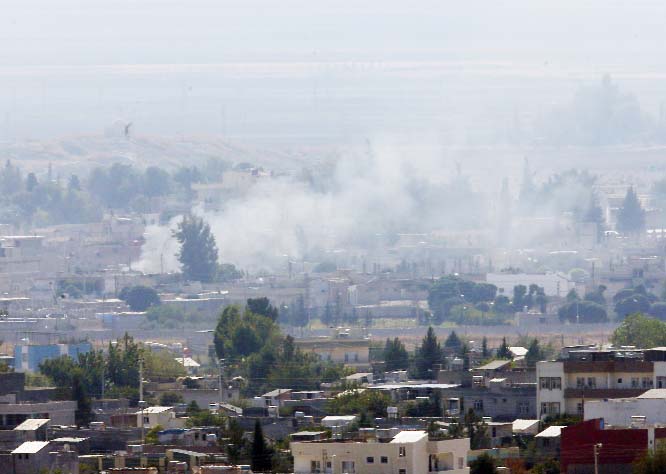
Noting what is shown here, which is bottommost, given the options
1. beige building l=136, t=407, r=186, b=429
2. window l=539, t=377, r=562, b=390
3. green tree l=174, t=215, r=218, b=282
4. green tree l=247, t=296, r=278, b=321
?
beige building l=136, t=407, r=186, b=429

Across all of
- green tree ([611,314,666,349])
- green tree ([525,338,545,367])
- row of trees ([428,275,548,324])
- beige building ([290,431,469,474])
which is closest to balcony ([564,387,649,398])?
beige building ([290,431,469,474])

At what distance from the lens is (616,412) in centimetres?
3303

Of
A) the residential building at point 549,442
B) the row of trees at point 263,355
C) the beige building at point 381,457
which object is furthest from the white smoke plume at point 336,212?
the beige building at point 381,457

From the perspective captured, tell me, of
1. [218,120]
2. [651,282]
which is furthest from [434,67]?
[651,282]

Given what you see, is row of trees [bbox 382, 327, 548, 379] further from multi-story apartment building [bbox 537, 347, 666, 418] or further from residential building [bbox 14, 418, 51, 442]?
residential building [bbox 14, 418, 51, 442]

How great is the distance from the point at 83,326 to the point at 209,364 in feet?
90.8

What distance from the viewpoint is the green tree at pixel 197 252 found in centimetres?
11888

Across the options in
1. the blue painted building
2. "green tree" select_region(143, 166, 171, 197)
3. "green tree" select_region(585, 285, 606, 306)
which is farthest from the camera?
"green tree" select_region(143, 166, 171, 197)

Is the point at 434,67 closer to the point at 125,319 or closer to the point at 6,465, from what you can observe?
the point at 125,319

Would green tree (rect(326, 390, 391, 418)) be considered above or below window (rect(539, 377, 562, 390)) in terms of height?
below

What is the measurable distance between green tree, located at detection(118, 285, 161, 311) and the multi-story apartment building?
67098 mm

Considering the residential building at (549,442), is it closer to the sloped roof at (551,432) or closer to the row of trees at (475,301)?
the sloped roof at (551,432)

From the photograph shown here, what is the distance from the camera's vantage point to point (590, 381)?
1501 inches

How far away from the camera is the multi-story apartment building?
37.8 metres
